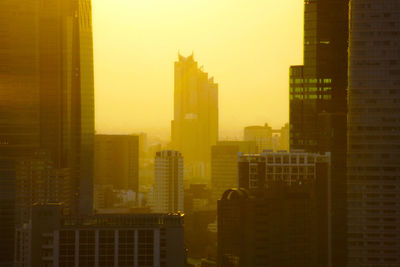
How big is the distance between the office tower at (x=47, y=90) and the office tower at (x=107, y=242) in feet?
109

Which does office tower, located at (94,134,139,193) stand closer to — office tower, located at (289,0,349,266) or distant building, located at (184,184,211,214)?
distant building, located at (184,184,211,214)

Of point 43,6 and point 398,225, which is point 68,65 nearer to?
point 43,6

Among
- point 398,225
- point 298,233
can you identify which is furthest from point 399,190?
point 298,233

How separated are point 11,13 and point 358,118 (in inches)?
1662

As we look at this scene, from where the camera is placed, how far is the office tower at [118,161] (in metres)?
124

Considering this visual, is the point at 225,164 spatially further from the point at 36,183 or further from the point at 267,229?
the point at 267,229

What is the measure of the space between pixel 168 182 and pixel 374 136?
56.1m

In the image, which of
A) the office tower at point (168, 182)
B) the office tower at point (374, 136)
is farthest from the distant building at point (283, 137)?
the office tower at point (374, 136)

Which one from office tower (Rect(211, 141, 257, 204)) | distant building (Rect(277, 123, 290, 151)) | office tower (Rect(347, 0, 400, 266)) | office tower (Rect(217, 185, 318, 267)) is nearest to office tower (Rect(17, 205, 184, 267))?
office tower (Rect(217, 185, 318, 267))

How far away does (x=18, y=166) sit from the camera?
8038 centimetres

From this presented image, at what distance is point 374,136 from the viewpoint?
186 ft

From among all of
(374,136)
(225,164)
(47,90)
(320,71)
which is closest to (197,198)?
(225,164)

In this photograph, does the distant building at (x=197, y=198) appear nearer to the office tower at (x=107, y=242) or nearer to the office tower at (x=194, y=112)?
the office tower at (x=194, y=112)

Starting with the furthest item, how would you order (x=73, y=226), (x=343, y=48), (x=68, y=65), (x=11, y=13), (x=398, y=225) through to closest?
(x=68, y=65) → (x=11, y=13) → (x=343, y=48) → (x=398, y=225) → (x=73, y=226)
